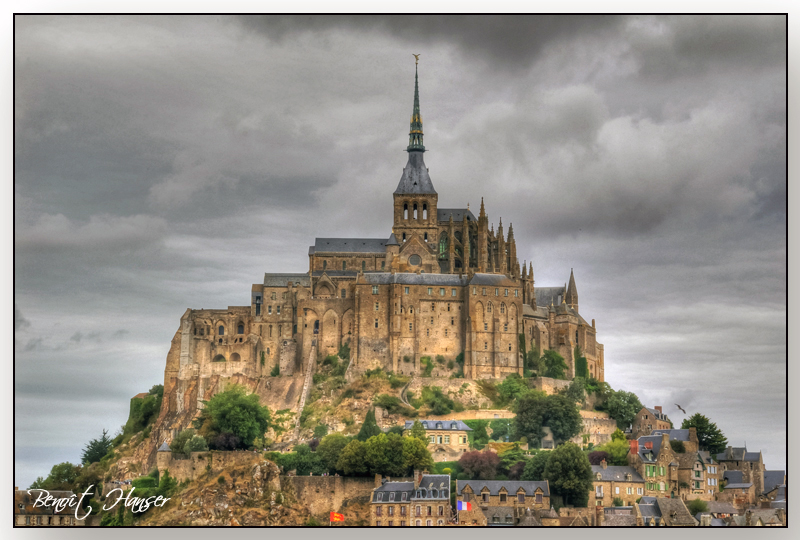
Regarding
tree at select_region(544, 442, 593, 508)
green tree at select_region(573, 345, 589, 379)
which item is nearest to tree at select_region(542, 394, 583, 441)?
tree at select_region(544, 442, 593, 508)

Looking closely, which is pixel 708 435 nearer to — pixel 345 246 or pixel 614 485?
pixel 614 485

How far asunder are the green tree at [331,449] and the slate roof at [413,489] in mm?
3858

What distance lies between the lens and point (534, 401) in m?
83.6

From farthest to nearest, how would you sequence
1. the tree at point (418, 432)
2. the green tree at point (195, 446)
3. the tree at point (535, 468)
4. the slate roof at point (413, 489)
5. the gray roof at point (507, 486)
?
the tree at point (418, 432)
the green tree at point (195, 446)
the tree at point (535, 468)
the gray roof at point (507, 486)
the slate roof at point (413, 489)

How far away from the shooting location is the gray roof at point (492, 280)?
3666 inches

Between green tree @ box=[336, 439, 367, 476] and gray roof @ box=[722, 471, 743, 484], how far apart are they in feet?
64.4

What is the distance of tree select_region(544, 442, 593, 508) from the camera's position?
73.3 metres

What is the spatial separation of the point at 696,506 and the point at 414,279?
27.1m

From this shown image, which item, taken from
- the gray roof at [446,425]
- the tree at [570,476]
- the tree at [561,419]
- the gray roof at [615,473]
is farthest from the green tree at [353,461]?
the tree at [561,419]

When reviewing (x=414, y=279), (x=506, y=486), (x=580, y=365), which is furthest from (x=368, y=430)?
(x=580, y=365)

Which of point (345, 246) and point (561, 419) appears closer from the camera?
point (561, 419)

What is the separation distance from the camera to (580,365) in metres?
94.1

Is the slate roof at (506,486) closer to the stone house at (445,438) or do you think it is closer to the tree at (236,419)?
the stone house at (445,438)
